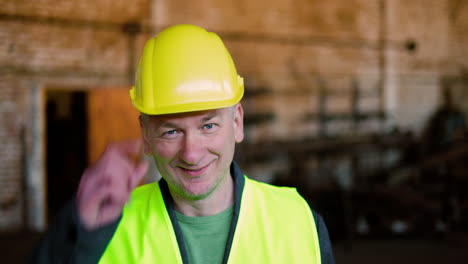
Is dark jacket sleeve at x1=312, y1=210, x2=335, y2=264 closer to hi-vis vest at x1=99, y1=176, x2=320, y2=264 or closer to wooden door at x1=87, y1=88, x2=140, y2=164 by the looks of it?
hi-vis vest at x1=99, y1=176, x2=320, y2=264

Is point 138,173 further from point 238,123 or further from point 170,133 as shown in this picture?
point 238,123

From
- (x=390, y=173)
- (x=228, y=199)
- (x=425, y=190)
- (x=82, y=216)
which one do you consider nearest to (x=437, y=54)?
(x=390, y=173)

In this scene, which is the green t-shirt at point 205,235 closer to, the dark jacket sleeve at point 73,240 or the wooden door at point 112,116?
the dark jacket sleeve at point 73,240

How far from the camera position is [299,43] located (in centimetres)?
876

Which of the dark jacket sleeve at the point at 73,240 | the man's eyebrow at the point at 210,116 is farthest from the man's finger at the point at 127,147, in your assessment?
the man's eyebrow at the point at 210,116

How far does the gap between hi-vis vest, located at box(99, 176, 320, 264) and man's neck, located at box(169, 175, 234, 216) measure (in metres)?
0.05

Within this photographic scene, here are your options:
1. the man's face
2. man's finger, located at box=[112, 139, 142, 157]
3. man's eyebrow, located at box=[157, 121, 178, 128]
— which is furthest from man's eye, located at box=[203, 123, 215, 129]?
man's finger, located at box=[112, 139, 142, 157]

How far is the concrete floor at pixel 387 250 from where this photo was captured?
18.2 ft

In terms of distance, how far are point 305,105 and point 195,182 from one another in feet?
25.1

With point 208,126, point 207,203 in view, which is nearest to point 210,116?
point 208,126

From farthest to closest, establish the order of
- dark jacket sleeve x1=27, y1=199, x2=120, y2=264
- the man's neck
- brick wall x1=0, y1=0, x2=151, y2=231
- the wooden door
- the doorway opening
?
the doorway opening < the wooden door < brick wall x1=0, y1=0, x2=151, y2=231 < the man's neck < dark jacket sleeve x1=27, y1=199, x2=120, y2=264

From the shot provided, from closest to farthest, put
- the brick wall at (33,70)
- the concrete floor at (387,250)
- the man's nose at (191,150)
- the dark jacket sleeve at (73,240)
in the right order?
the dark jacket sleeve at (73,240), the man's nose at (191,150), the concrete floor at (387,250), the brick wall at (33,70)

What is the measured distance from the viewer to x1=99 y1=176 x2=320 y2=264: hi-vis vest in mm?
1454

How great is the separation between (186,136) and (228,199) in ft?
1.17
